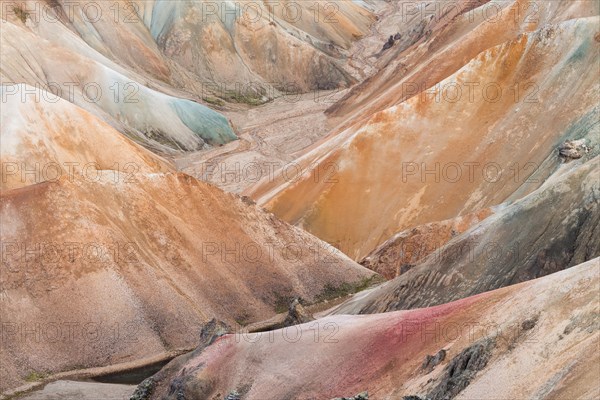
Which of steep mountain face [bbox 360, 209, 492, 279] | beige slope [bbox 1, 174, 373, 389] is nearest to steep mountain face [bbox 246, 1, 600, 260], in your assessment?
steep mountain face [bbox 360, 209, 492, 279]

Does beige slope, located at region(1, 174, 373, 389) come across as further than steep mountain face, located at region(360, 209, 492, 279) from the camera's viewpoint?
No

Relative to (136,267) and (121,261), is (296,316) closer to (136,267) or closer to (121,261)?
(136,267)

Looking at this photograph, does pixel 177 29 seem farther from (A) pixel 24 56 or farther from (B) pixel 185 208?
(B) pixel 185 208

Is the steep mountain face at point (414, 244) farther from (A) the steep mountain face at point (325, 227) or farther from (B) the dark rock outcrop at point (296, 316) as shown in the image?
(B) the dark rock outcrop at point (296, 316)

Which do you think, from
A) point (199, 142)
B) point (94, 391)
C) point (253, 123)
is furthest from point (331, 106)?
point (94, 391)

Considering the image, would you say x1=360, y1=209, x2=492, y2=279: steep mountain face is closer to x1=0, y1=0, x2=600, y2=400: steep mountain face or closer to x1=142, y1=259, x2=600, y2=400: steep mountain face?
x1=0, y1=0, x2=600, y2=400: steep mountain face

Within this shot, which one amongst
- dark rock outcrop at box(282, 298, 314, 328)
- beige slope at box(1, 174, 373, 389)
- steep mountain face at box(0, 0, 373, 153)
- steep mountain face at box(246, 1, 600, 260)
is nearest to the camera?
dark rock outcrop at box(282, 298, 314, 328)

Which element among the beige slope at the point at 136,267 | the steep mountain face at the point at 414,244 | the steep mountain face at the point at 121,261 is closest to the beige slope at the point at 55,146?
the steep mountain face at the point at 121,261
